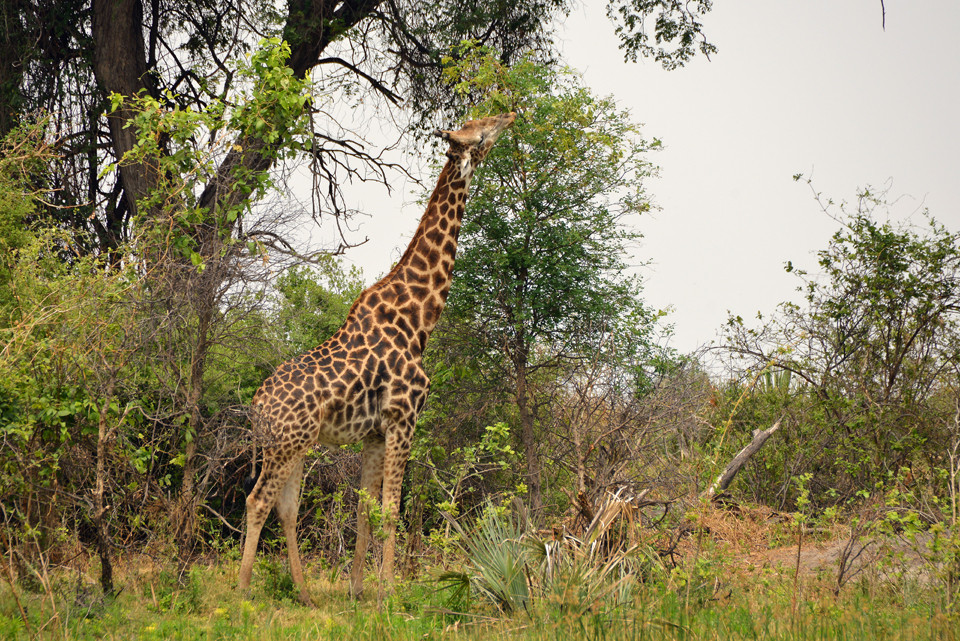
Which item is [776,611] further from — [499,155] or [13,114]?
[13,114]

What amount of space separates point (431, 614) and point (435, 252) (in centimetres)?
348

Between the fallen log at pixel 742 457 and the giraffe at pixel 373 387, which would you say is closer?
the giraffe at pixel 373 387

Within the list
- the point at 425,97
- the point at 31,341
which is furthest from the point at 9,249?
the point at 425,97

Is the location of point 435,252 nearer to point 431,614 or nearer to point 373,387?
point 373,387

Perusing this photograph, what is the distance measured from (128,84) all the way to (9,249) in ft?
13.4

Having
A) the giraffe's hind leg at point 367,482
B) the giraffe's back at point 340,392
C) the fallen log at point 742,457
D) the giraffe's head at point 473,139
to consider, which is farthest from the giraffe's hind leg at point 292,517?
the fallen log at point 742,457

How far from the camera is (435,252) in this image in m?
8.41

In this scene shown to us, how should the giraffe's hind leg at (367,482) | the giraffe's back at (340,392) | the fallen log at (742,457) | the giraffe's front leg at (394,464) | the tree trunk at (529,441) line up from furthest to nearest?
the fallen log at (742,457), the tree trunk at (529,441), the giraffe's hind leg at (367,482), the giraffe's front leg at (394,464), the giraffe's back at (340,392)

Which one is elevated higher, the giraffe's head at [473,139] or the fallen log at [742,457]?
the giraffe's head at [473,139]

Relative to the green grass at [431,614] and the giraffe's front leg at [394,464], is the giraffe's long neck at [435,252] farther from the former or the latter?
the green grass at [431,614]

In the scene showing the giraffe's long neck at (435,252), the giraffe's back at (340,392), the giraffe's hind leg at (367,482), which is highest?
the giraffe's long neck at (435,252)

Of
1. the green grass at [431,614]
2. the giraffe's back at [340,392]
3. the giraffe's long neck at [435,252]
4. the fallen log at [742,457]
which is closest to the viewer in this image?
the green grass at [431,614]

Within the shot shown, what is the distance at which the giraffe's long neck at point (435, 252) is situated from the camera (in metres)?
8.22

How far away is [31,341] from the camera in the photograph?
284 inches
